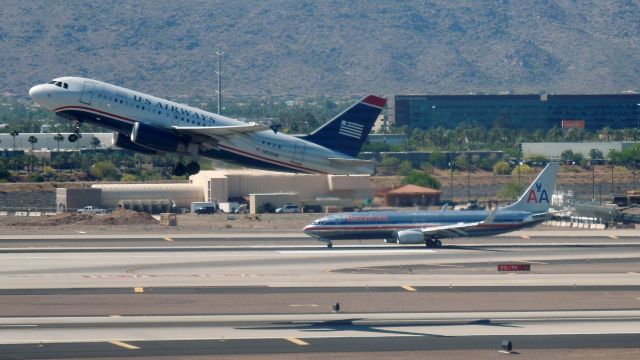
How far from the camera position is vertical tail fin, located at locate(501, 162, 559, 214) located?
4112 inches

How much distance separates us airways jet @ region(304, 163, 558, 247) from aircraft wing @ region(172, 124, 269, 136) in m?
22.5

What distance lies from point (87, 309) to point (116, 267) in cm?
2056

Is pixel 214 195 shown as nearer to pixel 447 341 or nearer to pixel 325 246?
pixel 325 246

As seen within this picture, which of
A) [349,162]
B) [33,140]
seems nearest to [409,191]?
[349,162]

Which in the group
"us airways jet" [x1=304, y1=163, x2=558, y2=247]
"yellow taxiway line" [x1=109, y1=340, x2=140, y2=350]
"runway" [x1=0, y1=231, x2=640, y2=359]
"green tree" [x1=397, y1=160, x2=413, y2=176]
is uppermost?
"green tree" [x1=397, y1=160, x2=413, y2=176]

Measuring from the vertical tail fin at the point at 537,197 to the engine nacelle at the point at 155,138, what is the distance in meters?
35.1

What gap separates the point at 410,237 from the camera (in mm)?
98000

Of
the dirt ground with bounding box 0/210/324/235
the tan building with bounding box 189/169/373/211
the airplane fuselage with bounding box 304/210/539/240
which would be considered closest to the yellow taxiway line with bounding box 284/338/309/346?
the airplane fuselage with bounding box 304/210/539/240

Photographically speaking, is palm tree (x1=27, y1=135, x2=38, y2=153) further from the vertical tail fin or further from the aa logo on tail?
the aa logo on tail

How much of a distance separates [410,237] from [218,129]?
26.0 m

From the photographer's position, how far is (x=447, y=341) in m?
53.9

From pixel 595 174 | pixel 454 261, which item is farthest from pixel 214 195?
pixel 595 174

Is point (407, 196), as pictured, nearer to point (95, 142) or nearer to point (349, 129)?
point (349, 129)

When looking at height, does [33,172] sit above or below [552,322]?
above
